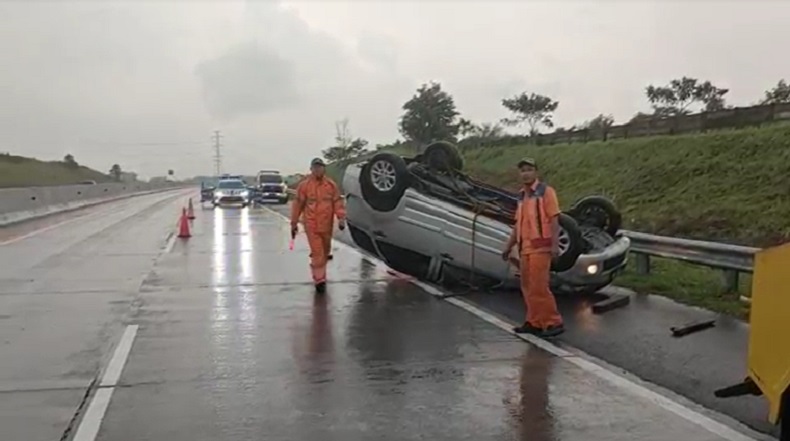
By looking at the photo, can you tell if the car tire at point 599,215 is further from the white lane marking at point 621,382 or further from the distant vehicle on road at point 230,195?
the distant vehicle on road at point 230,195

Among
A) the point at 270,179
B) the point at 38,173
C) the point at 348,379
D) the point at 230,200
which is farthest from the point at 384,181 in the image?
the point at 38,173

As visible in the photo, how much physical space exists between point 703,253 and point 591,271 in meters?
1.51

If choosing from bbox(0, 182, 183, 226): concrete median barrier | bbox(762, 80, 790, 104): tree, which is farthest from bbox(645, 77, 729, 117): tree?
bbox(0, 182, 183, 226): concrete median barrier

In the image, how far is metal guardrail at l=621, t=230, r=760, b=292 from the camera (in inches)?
434

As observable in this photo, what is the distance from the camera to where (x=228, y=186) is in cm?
5022

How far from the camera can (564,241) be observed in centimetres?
1132

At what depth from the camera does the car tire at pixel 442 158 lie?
14133 mm

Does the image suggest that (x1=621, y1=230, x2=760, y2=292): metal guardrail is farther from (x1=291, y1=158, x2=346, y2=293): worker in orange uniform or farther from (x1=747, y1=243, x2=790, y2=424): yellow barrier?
(x1=747, y1=243, x2=790, y2=424): yellow barrier

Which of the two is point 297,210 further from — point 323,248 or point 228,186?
point 228,186

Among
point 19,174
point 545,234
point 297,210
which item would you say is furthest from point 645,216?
point 19,174

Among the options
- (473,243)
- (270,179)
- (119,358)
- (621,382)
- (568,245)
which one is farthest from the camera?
(270,179)

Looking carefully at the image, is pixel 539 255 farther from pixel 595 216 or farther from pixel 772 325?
pixel 772 325

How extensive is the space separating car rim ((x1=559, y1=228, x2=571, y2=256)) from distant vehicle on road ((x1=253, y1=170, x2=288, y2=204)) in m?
43.2

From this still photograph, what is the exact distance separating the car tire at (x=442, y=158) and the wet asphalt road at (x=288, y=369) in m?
1.79
